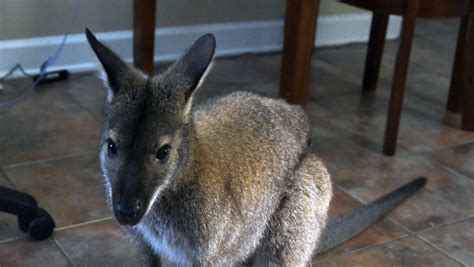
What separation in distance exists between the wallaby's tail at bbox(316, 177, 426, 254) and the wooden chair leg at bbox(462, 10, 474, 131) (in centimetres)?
70

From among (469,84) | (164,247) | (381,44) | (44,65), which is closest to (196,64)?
(164,247)

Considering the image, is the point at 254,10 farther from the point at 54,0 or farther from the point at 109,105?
the point at 109,105

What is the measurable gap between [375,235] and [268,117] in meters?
0.61

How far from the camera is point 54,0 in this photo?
9.97 feet

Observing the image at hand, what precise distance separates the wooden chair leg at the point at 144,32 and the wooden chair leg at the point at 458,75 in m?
1.20

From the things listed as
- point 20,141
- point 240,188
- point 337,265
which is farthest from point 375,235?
point 20,141

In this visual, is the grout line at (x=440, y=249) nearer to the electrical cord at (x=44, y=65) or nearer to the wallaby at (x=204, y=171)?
the wallaby at (x=204, y=171)

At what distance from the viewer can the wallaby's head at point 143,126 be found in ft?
4.34

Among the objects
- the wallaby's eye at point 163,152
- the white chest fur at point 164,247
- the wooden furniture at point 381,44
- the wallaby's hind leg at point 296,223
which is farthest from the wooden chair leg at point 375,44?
the wallaby's eye at point 163,152

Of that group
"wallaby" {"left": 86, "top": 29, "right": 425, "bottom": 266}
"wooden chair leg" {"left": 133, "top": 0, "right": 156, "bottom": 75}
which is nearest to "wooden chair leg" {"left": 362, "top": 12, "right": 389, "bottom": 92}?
"wooden chair leg" {"left": 133, "top": 0, "right": 156, "bottom": 75}

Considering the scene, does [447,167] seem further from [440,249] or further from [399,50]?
[440,249]

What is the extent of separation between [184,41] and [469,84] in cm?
126

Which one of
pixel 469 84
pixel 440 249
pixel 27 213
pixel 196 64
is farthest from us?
pixel 469 84

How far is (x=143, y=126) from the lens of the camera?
1338mm
